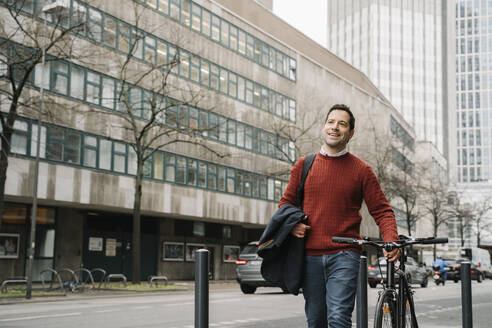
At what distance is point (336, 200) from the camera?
454cm

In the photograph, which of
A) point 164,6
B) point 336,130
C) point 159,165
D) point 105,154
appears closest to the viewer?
point 336,130

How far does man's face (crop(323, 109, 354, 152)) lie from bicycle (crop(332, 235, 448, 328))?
2.23 feet

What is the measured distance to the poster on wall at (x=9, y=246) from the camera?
88.6 feet

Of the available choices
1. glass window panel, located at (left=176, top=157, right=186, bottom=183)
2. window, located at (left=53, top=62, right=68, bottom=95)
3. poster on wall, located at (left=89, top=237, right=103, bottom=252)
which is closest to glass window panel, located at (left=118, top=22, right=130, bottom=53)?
window, located at (left=53, top=62, right=68, bottom=95)

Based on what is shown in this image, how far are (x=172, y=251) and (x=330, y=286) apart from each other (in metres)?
33.9

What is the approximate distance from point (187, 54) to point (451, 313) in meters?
24.5

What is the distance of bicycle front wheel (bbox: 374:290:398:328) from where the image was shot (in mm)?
4535

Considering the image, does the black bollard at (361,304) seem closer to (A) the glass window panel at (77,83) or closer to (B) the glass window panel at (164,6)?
(A) the glass window panel at (77,83)

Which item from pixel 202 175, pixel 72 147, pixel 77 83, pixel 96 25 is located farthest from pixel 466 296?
pixel 202 175

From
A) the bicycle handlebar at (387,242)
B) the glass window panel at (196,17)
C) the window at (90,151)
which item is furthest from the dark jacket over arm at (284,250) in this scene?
the glass window panel at (196,17)

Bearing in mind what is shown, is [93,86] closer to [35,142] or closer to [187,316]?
[35,142]

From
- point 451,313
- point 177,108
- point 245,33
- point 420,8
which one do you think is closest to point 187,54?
point 177,108

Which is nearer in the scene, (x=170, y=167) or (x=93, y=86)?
(x=93, y=86)

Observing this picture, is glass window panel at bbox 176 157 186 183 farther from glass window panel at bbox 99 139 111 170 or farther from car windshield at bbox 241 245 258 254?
car windshield at bbox 241 245 258 254
